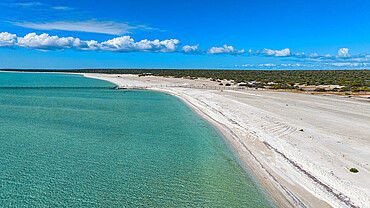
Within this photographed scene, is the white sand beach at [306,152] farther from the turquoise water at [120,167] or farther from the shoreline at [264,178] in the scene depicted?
the turquoise water at [120,167]

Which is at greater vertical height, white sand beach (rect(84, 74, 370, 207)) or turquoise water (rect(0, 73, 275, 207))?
white sand beach (rect(84, 74, 370, 207))

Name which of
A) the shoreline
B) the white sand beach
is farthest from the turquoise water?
the white sand beach

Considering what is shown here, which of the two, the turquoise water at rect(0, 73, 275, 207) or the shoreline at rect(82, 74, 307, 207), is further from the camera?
the turquoise water at rect(0, 73, 275, 207)

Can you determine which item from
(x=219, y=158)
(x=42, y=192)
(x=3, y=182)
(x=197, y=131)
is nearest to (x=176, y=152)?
(x=219, y=158)

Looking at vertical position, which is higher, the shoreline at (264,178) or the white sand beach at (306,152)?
the white sand beach at (306,152)

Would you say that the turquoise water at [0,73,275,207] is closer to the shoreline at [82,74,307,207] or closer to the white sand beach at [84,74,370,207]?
the shoreline at [82,74,307,207]

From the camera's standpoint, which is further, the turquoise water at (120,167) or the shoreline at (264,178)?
the turquoise water at (120,167)

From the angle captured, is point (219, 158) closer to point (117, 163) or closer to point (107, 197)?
point (117, 163)

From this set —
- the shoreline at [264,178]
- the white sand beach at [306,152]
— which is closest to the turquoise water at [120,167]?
the shoreline at [264,178]

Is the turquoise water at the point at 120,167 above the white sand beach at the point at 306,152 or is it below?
below
